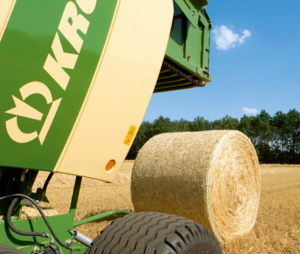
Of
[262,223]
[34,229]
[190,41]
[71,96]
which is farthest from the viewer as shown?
[262,223]

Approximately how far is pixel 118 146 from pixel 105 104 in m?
0.26

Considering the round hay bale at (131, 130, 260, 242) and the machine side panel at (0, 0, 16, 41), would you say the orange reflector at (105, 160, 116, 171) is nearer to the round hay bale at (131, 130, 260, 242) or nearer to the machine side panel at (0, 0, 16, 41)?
the machine side panel at (0, 0, 16, 41)

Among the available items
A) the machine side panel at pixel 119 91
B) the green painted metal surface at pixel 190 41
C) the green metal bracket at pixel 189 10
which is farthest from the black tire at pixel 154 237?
the green metal bracket at pixel 189 10

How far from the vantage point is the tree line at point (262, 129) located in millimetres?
44656

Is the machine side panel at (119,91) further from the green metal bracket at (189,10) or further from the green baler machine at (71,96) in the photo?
the green metal bracket at (189,10)

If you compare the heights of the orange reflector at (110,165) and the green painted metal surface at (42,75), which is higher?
the green painted metal surface at (42,75)

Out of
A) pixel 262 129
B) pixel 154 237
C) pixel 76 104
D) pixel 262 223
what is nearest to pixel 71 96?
pixel 76 104

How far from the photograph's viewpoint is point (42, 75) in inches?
45.8

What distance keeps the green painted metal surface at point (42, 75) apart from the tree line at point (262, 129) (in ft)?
132

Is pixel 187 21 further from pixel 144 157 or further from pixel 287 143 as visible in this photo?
pixel 287 143

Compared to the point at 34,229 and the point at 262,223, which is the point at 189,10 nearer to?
the point at 34,229

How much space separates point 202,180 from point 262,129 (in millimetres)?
50167

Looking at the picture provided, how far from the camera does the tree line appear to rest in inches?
1758

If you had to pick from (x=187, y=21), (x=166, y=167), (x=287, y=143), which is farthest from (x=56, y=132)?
(x=287, y=143)
